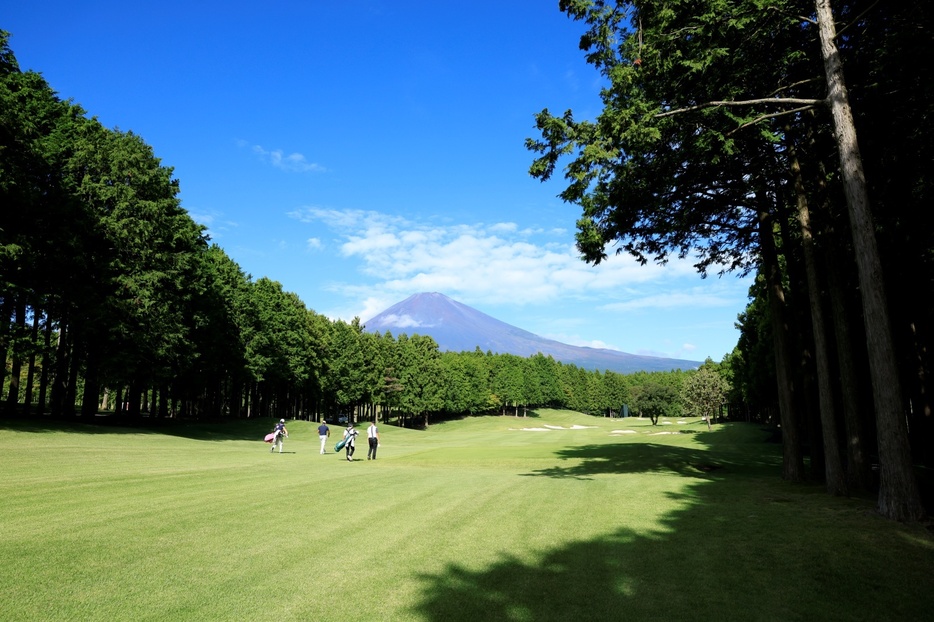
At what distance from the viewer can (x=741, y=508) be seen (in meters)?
12.3

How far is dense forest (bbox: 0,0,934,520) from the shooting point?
12.1 metres

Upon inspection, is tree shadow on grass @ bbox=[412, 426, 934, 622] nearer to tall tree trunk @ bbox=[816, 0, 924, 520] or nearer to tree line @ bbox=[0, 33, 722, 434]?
tall tree trunk @ bbox=[816, 0, 924, 520]

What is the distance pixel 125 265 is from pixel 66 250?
10.2ft

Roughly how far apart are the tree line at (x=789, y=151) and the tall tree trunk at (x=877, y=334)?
0.03 m

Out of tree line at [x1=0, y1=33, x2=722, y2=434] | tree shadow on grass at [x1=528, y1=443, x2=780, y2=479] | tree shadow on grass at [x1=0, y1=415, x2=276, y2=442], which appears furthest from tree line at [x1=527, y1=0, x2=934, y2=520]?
tree shadow on grass at [x1=0, y1=415, x2=276, y2=442]

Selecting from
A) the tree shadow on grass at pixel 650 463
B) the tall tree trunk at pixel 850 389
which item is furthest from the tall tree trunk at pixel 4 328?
the tall tree trunk at pixel 850 389

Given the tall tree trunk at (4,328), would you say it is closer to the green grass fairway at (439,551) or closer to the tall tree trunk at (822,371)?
the green grass fairway at (439,551)

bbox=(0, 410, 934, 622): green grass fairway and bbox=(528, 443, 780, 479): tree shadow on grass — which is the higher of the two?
bbox=(0, 410, 934, 622): green grass fairway

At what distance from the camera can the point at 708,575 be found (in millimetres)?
7383

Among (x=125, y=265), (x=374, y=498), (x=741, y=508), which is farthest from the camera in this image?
(x=125, y=265)

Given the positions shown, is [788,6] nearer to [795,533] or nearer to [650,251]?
[650,251]

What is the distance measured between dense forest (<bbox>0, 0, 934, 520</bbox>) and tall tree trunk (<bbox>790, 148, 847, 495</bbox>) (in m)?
0.07

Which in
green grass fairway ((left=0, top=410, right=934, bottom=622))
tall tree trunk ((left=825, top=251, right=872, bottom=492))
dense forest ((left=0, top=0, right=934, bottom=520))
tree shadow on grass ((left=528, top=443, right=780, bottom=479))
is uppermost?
dense forest ((left=0, top=0, right=934, bottom=520))

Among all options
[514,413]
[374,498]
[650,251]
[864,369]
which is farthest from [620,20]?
[514,413]
